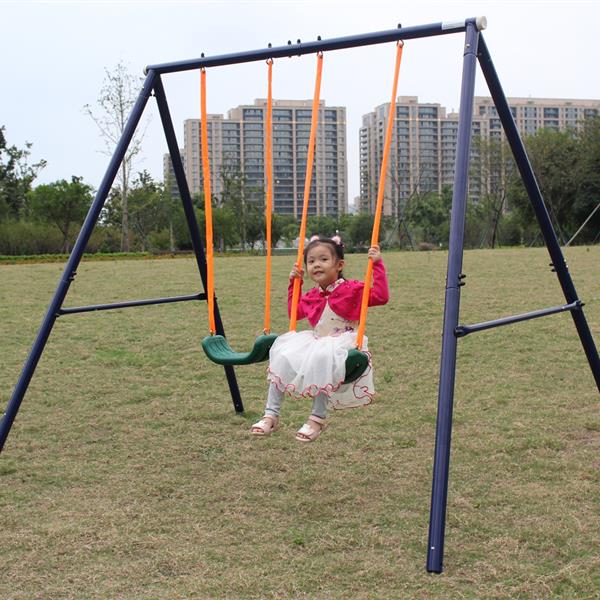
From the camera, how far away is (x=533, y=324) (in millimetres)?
9148

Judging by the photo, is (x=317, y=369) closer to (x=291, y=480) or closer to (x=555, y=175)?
(x=291, y=480)

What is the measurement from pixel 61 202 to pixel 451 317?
30238mm

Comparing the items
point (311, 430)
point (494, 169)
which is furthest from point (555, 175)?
point (311, 430)

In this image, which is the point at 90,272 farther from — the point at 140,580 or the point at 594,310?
the point at 140,580

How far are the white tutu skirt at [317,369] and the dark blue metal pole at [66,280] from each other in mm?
1188

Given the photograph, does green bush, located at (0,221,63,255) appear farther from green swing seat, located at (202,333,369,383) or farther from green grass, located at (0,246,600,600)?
green swing seat, located at (202,333,369,383)

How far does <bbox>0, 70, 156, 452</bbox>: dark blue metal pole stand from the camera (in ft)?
13.8

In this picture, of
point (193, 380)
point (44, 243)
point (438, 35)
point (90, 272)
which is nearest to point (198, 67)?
point (438, 35)

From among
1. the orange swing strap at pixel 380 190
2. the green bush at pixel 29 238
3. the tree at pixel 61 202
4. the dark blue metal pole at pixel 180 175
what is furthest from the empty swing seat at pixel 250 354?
the green bush at pixel 29 238

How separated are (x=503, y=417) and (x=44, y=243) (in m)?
30.2

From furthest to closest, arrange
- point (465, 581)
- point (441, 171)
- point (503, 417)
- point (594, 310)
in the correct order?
1. point (441, 171)
2. point (594, 310)
3. point (503, 417)
4. point (465, 581)

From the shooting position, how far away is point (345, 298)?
4148mm

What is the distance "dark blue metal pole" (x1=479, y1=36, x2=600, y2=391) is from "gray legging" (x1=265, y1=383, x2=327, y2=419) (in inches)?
54.2

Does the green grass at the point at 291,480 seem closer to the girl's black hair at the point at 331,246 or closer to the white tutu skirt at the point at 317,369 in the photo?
the white tutu skirt at the point at 317,369
